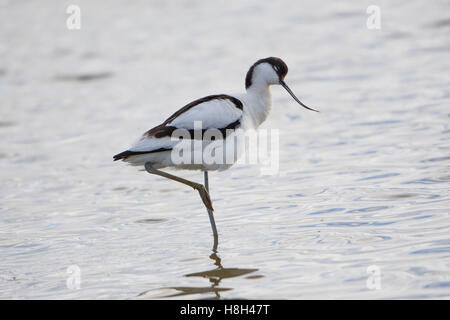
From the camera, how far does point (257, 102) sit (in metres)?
6.58

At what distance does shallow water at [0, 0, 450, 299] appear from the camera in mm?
5297

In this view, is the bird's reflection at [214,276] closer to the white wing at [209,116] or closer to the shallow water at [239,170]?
the shallow water at [239,170]

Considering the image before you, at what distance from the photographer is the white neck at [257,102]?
6520mm

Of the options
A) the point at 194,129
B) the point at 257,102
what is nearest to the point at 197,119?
the point at 194,129

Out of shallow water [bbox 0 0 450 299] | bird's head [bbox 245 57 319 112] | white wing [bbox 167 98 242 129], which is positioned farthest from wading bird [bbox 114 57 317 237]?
shallow water [bbox 0 0 450 299]

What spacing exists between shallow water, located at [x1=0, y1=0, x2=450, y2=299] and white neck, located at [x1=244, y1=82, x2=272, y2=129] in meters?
0.78

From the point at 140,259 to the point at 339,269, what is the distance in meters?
1.52

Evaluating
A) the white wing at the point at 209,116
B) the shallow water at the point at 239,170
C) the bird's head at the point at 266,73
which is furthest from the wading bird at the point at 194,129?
the shallow water at the point at 239,170

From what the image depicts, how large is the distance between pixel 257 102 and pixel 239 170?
5.56 feet

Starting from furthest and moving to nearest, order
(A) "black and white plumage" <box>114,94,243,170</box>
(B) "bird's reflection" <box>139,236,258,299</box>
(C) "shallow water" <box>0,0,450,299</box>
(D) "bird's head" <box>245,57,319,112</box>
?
(D) "bird's head" <box>245,57,319,112</box> < (A) "black and white plumage" <box>114,94,243,170</box> < (C) "shallow water" <box>0,0,450,299</box> < (B) "bird's reflection" <box>139,236,258,299</box>

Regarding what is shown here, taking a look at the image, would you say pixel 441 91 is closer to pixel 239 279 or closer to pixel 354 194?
pixel 354 194

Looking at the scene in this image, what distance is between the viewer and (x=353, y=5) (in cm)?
1675

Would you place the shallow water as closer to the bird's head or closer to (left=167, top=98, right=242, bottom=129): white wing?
(left=167, top=98, right=242, bottom=129): white wing

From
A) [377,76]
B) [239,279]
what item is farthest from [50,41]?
[239,279]
